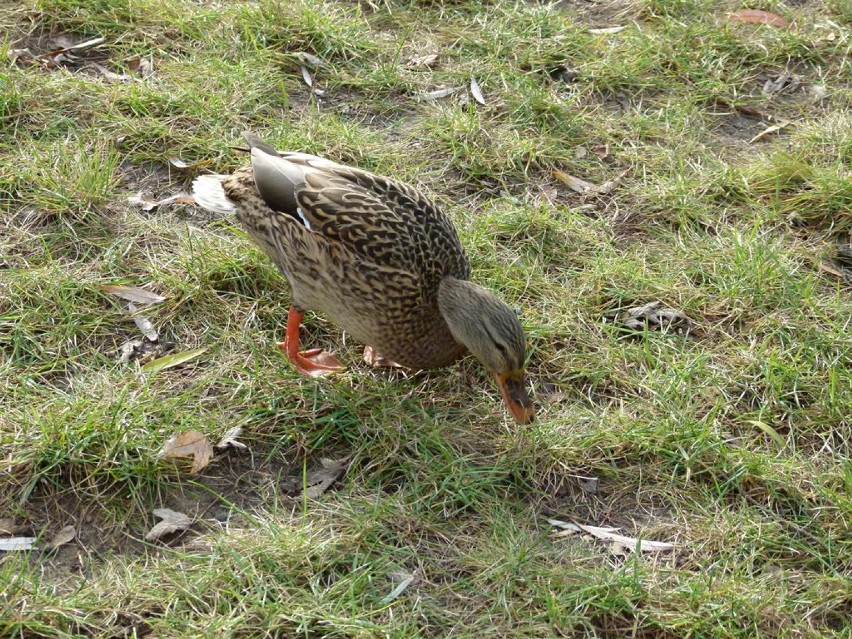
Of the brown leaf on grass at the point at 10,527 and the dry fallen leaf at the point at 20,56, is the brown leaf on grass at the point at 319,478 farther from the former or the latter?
the dry fallen leaf at the point at 20,56

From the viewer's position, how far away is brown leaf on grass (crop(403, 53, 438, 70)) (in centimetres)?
584

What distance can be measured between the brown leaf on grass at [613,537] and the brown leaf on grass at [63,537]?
1.68 meters

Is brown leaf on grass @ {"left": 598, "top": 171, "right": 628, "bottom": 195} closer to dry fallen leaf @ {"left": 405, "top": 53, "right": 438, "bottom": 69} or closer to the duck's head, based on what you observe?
dry fallen leaf @ {"left": 405, "top": 53, "right": 438, "bottom": 69}

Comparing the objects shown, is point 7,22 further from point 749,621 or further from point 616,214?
point 749,621

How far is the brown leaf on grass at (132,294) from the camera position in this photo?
4.39 metres

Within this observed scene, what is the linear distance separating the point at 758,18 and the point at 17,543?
17.1 ft

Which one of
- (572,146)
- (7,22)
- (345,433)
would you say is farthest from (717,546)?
(7,22)

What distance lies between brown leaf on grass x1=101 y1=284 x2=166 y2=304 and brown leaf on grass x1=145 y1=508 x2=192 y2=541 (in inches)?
44.4

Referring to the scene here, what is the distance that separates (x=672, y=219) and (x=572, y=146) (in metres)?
0.76

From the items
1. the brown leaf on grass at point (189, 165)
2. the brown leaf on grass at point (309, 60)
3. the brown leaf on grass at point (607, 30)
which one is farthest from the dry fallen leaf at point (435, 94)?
the brown leaf on grass at point (189, 165)

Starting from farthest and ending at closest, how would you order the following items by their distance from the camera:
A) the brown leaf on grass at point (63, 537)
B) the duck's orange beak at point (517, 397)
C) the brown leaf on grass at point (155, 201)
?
the brown leaf on grass at point (155, 201) < the duck's orange beak at point (517, 397) < the brown leaf on grass at point (63, 537)

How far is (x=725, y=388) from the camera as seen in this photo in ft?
13.6

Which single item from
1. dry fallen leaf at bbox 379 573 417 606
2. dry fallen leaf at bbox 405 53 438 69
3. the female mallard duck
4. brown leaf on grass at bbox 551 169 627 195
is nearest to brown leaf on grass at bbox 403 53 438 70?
dry fallen leaf at bbox 405 53 438 69

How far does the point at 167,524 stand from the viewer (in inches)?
139
